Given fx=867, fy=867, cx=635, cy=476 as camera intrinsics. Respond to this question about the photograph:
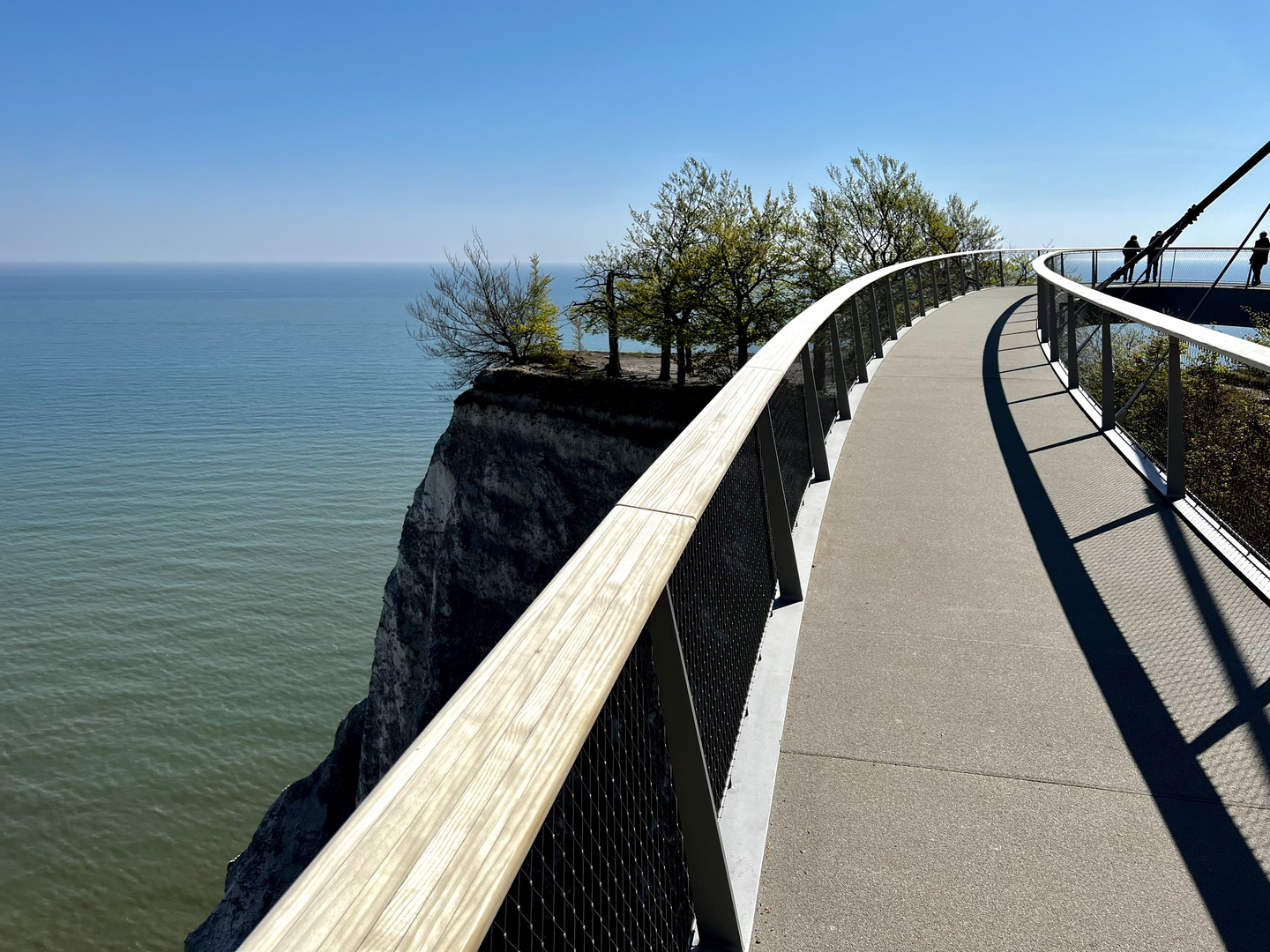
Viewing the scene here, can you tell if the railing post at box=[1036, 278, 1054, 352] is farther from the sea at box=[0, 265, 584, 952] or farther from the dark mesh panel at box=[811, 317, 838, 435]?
the sea at box=[0, 265, 584, 952]

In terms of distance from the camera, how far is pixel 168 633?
139 feet

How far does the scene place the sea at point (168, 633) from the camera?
28266mm

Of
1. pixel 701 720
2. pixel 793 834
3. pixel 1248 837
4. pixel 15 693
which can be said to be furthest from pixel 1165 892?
pixel 15 693

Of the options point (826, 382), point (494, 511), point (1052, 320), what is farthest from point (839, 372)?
point (494, 511)

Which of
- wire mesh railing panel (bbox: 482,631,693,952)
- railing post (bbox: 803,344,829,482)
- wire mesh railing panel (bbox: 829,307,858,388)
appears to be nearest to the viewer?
wire mesh railing panel (bbox: 482,631,693,952)

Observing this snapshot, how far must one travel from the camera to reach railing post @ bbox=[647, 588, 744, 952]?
166cm

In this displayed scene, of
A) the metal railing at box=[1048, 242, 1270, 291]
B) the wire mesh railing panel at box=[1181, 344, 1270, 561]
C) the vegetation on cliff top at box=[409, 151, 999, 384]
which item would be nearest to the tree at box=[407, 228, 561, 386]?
the vegetation on cliff top at box=[409, 151, 999, 384]

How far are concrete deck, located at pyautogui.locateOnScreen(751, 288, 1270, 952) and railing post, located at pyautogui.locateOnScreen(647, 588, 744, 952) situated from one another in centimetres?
13

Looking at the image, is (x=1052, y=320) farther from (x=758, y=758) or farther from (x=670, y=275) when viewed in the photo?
(x=670, y=275)

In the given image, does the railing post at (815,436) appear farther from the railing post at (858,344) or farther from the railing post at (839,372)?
the railing post at (858,344)

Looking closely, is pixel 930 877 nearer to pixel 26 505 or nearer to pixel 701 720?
pixel 701 720

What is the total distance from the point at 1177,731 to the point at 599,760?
89.0 inches

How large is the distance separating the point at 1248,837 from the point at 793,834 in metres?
1.20

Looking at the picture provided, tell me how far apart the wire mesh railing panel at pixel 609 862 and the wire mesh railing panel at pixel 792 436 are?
217cm
